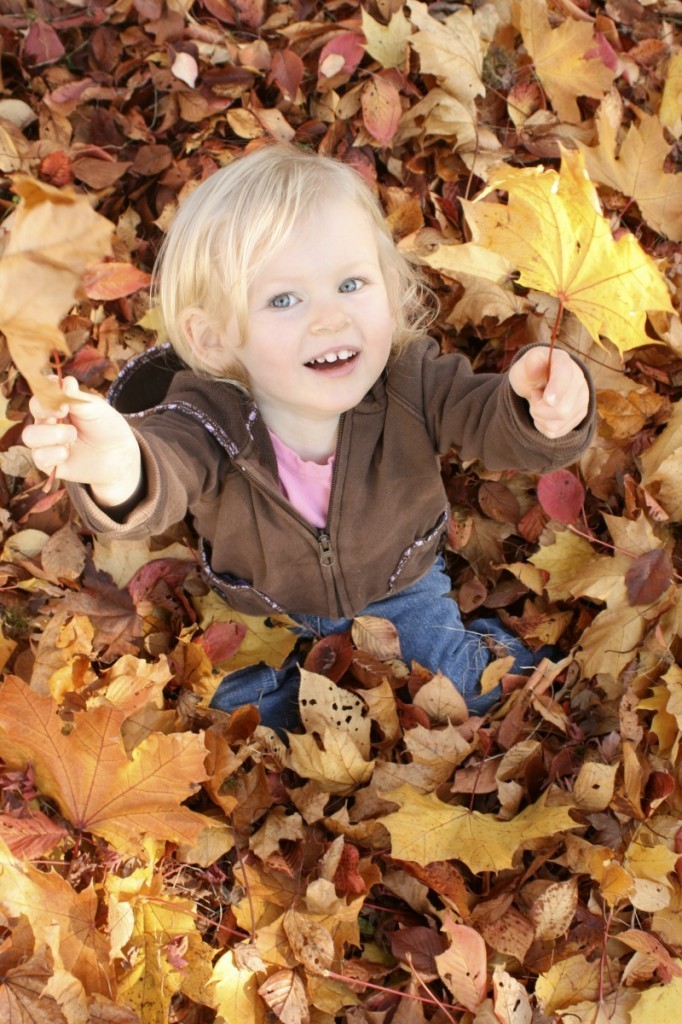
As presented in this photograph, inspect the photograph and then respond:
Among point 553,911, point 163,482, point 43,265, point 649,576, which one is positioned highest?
point 43,265

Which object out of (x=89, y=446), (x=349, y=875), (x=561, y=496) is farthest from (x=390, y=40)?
(x=349, y=875)

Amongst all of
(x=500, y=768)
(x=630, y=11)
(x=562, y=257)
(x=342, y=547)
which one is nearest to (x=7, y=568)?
(x=342, y=547)

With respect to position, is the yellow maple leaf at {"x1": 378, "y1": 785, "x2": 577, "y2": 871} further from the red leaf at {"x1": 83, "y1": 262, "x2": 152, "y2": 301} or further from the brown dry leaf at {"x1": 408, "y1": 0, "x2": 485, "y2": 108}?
the brown dry leaf at {"x1": 408, "y1": 0, "x2": 485, "y2": 108}

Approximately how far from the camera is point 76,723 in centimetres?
154

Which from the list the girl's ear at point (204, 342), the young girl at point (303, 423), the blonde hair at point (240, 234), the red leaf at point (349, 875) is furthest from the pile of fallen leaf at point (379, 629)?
the girl's ear at point (204, 342)

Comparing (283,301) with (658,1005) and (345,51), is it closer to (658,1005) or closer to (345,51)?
(345,51)

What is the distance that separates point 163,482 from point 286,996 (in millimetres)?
941

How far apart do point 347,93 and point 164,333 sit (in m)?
0.82

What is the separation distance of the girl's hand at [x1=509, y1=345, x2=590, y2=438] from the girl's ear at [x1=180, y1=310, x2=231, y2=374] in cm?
62

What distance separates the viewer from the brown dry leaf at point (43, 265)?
792 millimetres

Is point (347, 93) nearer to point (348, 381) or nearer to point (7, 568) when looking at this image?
point (348, 381)

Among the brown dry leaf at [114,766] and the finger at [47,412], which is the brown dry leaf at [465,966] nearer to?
the brown dry leaf at [114,766]

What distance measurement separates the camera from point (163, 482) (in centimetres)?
144

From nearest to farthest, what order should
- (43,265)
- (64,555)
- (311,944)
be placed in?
(43,265) < (311,944) < (64,555)
